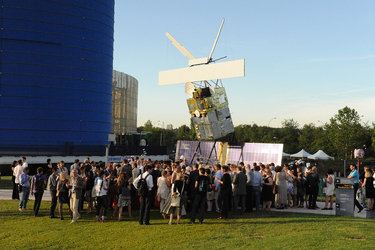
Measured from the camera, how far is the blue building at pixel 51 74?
50875mm

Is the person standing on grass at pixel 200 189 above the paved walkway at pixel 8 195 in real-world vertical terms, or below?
above

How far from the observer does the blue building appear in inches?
2003

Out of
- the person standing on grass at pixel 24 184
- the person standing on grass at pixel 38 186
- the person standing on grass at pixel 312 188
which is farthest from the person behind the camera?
the person standing on grass at pixel 312 188

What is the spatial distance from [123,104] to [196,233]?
9285 cm

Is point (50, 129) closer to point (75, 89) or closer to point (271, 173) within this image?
point (75, 89)

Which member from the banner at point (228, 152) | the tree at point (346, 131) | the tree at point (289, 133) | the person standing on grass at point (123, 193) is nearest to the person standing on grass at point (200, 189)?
the person standing on grass at point (123, 193)

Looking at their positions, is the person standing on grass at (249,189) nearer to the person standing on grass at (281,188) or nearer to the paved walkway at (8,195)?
the person standing on grass at (281,188)

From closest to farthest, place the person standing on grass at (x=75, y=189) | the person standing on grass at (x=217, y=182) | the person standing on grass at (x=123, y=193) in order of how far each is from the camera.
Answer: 1. the person standing on grass at (x=75, y=189)
2. the person standing on grass at (x=123, y=193)
3. the person standing on grass at (x=217, y=182)

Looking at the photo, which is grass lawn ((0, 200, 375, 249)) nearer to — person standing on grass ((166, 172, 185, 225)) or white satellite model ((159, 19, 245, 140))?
person standing on grass ((166, 172, 185, 225))

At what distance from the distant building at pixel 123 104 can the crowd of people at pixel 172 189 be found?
82.8 meters

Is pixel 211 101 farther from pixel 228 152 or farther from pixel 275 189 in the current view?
pixel 275 189

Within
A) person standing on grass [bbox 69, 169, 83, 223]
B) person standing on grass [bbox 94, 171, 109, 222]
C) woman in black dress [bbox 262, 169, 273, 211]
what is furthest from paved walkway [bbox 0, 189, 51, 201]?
woman in black dress [bbox 262, 169, 273, 211]

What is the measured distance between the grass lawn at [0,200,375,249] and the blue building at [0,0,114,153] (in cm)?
4239

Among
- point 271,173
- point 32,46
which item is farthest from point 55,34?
point 271,173
